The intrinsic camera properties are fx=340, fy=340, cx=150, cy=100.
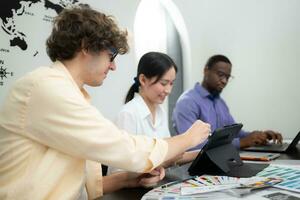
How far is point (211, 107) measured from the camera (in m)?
2.53

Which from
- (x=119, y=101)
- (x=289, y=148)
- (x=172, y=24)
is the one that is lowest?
(x=289, y=148)

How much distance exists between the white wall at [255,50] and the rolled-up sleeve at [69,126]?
2467 mm

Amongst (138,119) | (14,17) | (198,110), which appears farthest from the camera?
(198,110)

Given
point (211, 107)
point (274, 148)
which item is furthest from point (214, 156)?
point (211, 107)

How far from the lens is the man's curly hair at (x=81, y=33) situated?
3.58 feet

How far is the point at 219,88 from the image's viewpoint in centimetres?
262

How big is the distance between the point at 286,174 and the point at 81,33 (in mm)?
857

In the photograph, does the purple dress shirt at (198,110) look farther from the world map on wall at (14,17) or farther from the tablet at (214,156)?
the world map on wall at (14,17)

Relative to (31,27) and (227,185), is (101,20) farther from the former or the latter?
(31,27)

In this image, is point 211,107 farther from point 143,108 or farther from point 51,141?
point 51,141

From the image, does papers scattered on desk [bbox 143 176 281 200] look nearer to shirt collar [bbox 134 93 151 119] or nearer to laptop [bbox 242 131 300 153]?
shirt collar [bbox 134 93 151 119]

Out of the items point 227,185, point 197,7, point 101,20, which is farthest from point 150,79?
point 197,7

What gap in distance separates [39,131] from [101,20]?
0.42 metres

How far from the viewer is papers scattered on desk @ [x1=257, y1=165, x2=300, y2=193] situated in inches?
40.5
